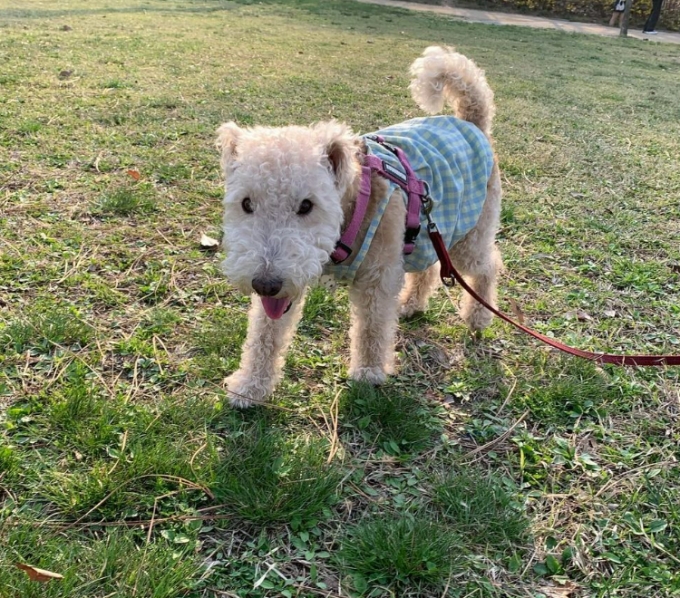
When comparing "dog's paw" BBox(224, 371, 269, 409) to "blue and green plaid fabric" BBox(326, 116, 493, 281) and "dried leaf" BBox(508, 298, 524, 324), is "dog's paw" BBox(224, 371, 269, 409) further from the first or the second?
"dried leaf" BBox(508, 298, 524, 324)

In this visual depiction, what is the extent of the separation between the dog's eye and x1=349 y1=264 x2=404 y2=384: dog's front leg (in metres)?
0.59

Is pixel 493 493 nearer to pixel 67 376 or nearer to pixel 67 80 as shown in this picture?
pixel 67 376

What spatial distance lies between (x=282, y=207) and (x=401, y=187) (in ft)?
2.62

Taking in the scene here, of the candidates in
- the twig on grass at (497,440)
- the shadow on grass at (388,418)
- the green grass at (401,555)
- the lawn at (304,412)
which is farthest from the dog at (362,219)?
the green grass at (401,555)

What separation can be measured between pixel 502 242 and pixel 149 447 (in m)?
3.41

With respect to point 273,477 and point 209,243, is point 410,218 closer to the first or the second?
point 273,477

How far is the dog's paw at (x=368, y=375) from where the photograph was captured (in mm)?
2902

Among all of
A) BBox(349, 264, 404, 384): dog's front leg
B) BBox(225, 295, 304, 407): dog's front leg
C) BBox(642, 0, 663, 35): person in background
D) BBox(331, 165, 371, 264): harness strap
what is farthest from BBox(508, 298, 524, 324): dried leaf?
BBox(642, 0, 663, 35): person in background

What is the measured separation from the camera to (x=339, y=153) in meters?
2.38

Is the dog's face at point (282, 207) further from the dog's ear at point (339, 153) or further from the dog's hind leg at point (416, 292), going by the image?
the dog's hind leg at point (416, 292)

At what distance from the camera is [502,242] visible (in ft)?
14.9

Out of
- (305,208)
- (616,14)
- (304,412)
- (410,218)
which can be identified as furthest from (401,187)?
(616,14)

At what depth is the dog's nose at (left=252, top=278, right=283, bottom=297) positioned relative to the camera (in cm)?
207

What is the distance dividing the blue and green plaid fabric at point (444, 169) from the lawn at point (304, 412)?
0.73 m
